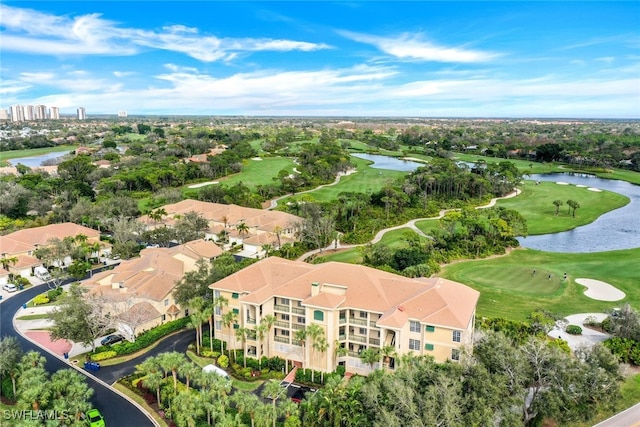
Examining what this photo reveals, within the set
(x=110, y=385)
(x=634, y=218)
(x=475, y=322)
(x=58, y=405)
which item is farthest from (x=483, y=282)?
(x=634, y=218)

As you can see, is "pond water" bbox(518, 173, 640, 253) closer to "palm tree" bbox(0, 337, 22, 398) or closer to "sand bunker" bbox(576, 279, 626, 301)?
"sand bunker" bbox(576, 279, 626, 301)

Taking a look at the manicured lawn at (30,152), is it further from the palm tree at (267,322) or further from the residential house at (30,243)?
the palm tree at (267,322)

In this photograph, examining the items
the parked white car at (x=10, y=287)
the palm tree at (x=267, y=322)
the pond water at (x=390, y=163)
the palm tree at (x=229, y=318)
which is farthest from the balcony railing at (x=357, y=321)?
the pond water at (x=390, y=163)

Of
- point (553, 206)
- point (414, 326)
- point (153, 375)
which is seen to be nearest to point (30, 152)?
point (153, 375)

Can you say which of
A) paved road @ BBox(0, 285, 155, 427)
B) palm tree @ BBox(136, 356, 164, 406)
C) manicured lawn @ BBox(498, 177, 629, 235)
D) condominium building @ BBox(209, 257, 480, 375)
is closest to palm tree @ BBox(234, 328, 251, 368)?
condominium building @ BBox(209, 257, 480, 375)

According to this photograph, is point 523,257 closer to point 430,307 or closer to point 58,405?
point 430,307

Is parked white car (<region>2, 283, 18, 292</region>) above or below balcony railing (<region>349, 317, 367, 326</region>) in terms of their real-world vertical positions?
below
